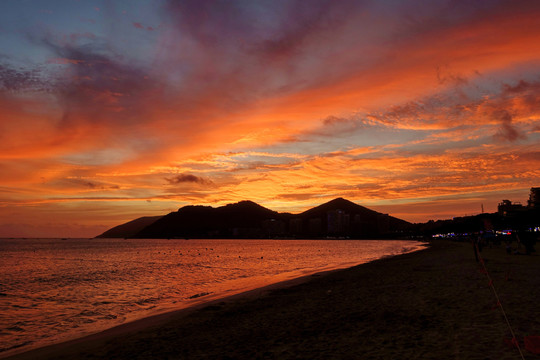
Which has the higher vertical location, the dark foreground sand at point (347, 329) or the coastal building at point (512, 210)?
the coastal building at point (512, 210)

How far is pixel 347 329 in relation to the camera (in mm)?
12992

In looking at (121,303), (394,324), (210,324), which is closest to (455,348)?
(394,324)

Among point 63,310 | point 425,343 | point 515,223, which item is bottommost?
point 63,310

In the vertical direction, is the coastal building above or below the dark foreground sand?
above

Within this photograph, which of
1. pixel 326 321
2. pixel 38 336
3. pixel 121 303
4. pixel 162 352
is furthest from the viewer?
pixel 121 303

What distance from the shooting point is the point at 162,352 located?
12.3 m

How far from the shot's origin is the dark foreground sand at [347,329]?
10266mm

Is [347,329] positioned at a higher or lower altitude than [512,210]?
lower

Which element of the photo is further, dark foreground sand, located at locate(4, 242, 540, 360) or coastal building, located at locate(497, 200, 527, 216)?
coastal building, located at locate(497, 200, 527, 216)

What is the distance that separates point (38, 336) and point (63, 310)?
816cm

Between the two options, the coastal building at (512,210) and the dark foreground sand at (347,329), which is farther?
the coastal building at (512,210)

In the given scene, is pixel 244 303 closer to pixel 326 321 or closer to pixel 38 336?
pixel 326 321

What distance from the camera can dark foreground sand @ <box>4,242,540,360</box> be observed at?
1027 centimetres

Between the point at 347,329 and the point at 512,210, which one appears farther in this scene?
the point at 512,210
